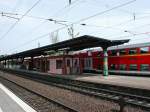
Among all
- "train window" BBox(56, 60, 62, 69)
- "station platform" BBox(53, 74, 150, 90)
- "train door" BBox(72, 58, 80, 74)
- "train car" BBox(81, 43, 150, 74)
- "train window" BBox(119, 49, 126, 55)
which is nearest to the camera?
"station platform" BBox(53, 74, 150, 90)

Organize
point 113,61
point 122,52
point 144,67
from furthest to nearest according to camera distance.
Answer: point 113,61, point 122,52, point 144,67

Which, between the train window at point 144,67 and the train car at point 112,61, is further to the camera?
the train car at point 112,61

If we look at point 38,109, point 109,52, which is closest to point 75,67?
point 109,52

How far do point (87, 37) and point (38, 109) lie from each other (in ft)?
42.2

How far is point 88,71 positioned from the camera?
3897 cm

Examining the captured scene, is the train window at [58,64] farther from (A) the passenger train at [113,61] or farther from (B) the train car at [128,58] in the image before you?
(B) the train car at [128,58]

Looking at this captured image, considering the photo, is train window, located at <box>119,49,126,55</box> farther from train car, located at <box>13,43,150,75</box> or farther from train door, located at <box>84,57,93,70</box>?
train door, located at <box>84,57,93,70</box>

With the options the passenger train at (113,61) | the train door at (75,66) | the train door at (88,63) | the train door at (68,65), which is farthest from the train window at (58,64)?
the train door at (88,63)

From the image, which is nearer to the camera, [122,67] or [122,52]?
[122,52]

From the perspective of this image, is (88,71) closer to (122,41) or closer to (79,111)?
(122,41)

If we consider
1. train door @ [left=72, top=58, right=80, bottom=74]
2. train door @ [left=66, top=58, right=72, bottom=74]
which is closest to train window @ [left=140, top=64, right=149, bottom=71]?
train door @ [left=72, top=58, right=80, bottom=74]

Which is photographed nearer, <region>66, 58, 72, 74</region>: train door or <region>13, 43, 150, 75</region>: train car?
<region>13, 43, 150, 75</region>: train car

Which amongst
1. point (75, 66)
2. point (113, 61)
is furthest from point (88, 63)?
point (113, 61)

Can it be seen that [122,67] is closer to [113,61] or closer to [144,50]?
[113,61]
